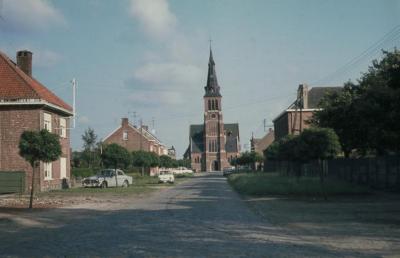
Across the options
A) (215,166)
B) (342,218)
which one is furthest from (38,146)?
(215,166)

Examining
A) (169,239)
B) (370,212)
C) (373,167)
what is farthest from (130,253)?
(373,167)

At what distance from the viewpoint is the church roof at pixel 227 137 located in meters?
170

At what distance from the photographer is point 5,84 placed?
39812 mm

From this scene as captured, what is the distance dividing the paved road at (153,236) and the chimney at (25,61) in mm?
25274

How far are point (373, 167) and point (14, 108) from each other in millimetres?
23719

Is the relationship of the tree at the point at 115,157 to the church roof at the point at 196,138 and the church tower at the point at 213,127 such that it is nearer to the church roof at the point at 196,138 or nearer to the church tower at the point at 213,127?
the church tower at the point at 213,127

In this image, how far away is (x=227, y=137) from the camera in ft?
574

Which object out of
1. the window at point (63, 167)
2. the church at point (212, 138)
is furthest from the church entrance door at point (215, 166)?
the window at point (63, 167)

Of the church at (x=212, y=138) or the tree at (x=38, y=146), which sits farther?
the church at (x=212, y=138)

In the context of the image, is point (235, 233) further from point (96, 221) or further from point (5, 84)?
point (5, 84)

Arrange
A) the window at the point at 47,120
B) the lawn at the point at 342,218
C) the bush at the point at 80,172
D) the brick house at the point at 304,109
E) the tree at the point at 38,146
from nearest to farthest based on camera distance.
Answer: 1. the lawn at the point at 342,218
2. the tree at the point at 38,146
3. the window at the point at 47,120
4. the bush at the point at 80,172
5. the brick house at the point at 304,109

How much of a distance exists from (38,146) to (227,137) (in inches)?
5924

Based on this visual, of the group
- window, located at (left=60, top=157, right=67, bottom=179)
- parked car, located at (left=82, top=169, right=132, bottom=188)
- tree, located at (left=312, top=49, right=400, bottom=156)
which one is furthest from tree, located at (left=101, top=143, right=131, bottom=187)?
tree, located at (left=312, top=49, right=400, bottom=156)

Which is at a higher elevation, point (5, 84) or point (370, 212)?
point (5, 84)
